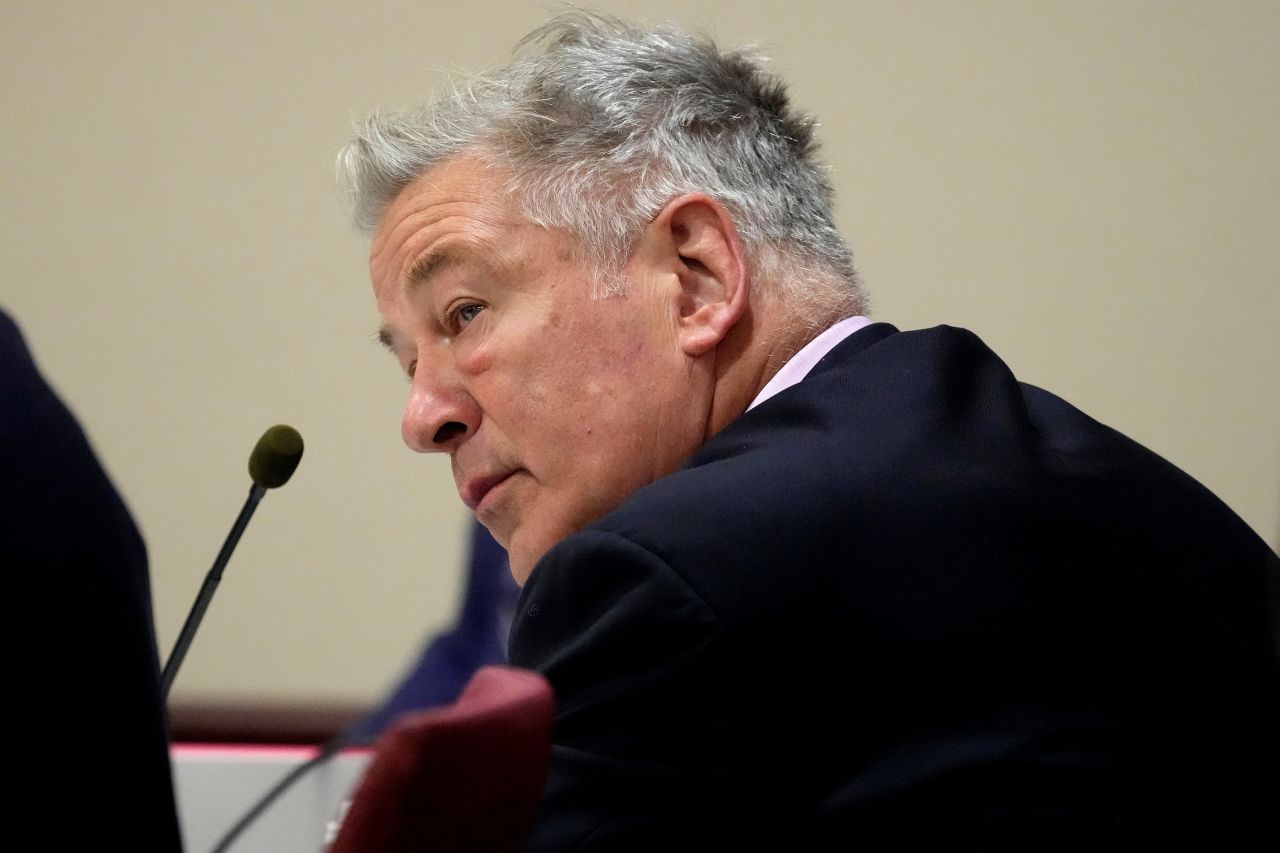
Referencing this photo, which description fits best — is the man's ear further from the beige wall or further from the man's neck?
the beige wall

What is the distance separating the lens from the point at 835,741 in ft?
2.77

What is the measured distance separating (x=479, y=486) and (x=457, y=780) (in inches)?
28.0

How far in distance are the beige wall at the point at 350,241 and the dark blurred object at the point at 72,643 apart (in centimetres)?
207

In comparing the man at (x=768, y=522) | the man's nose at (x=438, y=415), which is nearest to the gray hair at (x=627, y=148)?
the man at (x=768, y=522)

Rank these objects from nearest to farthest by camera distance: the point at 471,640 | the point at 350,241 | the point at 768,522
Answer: the point at 768,522, the point at 471,640, the point at 350,241

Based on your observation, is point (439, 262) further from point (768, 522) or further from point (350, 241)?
point (350, 241)

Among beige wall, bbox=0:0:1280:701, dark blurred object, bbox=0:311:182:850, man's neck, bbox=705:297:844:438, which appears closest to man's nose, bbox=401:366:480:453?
man's neck, bbox=705:297:844:438

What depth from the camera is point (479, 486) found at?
1251 mm

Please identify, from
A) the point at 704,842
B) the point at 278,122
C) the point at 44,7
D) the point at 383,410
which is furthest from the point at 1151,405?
the point at 44,7

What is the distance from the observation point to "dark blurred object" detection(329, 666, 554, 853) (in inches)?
21.3

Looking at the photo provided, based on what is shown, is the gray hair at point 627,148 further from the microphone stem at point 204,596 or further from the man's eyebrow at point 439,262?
the microphone stem at point 204,596

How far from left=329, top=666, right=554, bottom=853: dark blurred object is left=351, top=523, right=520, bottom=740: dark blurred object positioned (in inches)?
49.9

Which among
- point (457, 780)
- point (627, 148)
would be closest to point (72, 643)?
point (457, 780)

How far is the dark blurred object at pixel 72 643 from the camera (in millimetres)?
486
